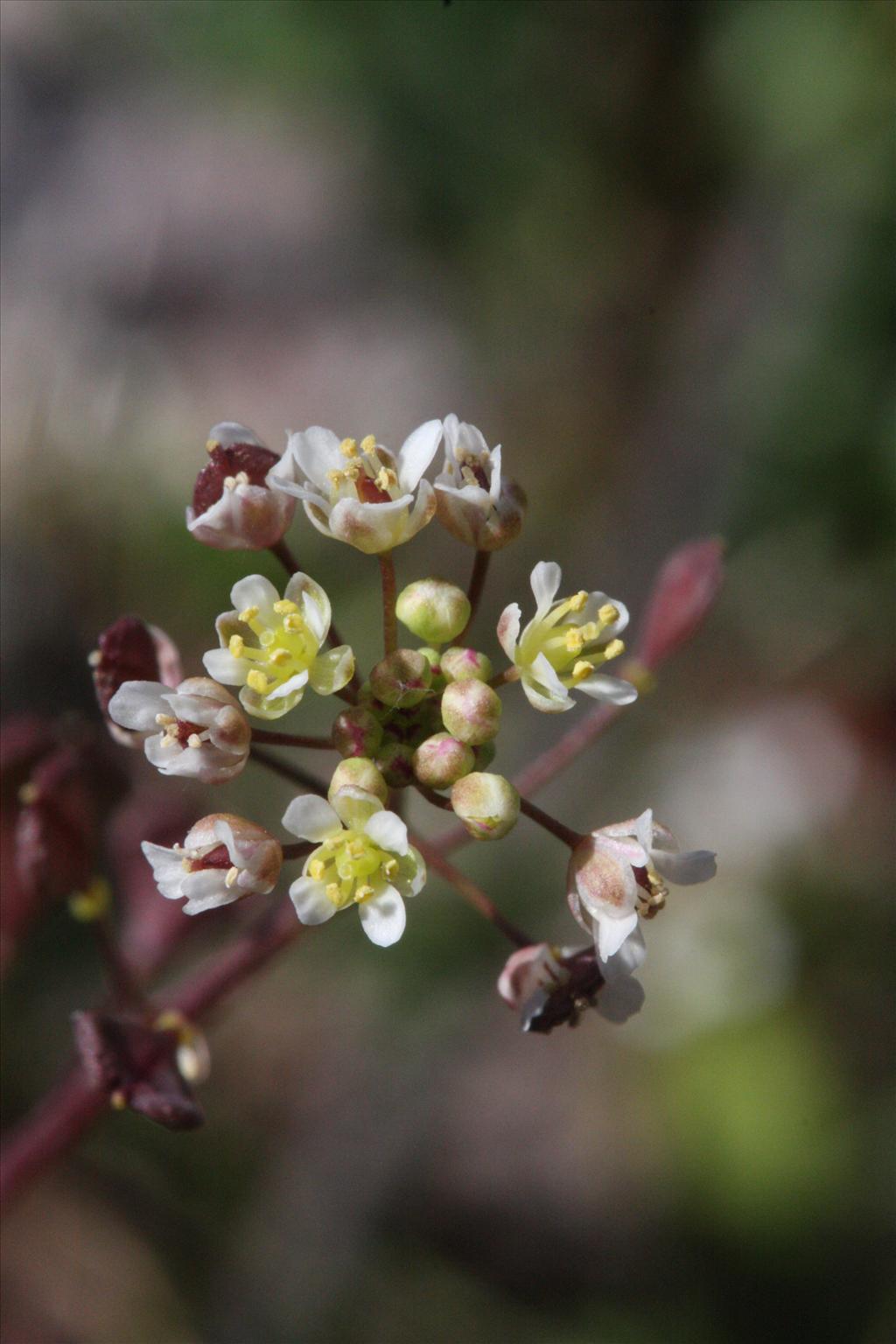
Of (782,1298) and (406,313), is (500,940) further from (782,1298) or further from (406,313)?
(406,313)

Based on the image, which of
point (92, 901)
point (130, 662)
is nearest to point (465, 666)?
point (130, 662)

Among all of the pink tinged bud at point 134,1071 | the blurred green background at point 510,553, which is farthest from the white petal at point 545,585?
the blurred green background at point 510,553

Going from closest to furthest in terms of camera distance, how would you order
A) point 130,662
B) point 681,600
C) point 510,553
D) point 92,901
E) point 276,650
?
point 276,650, point 130,662, point 92,901, point 681,600, point 510,553

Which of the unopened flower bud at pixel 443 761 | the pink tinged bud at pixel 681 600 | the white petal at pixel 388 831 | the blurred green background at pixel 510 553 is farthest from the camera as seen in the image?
the blurred green background at pixel 510 553

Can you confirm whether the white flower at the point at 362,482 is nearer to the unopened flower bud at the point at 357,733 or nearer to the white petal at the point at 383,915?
the unopened flower bud at the point at 357,733

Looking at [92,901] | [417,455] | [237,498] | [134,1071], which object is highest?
[417,455]

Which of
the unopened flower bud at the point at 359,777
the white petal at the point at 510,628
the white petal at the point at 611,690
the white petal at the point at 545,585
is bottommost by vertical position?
the unopened flower bud at the point at 359,777

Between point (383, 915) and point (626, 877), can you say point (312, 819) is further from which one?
point (626, 877)
